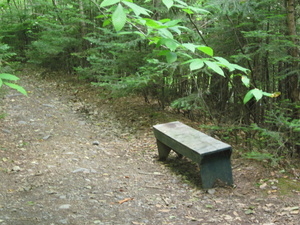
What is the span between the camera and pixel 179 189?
4.30 meters

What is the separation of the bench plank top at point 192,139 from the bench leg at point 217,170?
0.12 m

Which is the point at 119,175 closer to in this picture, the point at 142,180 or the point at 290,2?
the point at 142,180

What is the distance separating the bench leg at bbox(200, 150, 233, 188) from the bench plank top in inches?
4.8

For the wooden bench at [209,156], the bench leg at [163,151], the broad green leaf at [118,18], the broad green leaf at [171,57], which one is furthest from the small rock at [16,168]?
the broad green leaf at [118,18]

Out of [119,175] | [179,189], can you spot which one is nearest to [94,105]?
[119,175]

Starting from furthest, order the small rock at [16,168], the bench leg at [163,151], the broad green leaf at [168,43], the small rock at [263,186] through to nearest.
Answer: the bench leg at [163,151], the small rock at [16,168], the small rock at [263,186], the broad green leaf at [168,43]

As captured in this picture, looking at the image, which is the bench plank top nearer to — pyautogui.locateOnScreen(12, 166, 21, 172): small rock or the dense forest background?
the dense forest background

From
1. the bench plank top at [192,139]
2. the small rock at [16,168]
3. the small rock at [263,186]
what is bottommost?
the small rock at [263,186]

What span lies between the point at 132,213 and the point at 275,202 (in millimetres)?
1744

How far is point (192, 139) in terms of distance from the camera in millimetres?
4645

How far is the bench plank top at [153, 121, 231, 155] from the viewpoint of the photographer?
414 centimetres

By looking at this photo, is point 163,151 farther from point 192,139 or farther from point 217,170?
point 217,170

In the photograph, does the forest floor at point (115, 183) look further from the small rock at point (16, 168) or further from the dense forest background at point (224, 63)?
the dense forest background at point (224, 63)

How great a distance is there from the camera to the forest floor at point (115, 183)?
3.47 m
